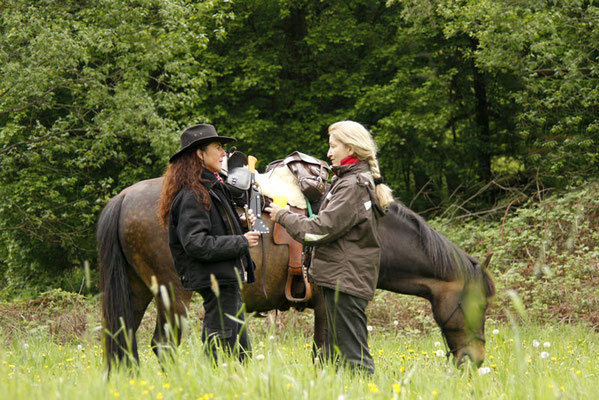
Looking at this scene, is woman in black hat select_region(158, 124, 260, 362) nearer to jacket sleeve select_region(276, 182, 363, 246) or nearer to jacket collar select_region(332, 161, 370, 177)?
jacket sleeve select_region(276, 182, 363, 246)

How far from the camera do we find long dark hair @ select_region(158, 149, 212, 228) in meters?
4.06

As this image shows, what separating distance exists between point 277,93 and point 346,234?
1500 centimetres

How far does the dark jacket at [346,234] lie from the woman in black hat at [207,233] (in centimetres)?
37

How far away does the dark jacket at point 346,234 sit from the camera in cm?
402

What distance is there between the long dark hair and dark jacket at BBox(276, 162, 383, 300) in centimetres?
53

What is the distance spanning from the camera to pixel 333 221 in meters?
4.01

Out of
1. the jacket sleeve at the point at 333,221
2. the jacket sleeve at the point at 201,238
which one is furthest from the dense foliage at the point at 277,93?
the jacket sleeve at the point at 333,221

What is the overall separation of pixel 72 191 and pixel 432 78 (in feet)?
30.9

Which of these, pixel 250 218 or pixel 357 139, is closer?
pixel 357 139

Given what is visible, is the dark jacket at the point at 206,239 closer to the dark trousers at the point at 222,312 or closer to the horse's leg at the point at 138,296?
the dark trousers at the point at 222,312

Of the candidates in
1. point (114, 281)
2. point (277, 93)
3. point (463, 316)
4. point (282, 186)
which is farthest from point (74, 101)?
point (463, 316)

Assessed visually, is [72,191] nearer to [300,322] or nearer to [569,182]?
[300,322]

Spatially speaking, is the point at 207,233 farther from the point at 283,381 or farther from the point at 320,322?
the point at 320,322

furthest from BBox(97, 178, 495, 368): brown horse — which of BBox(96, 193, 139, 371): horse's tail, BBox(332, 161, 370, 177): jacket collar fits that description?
BBox(332, 161, 370, 177): jacket collar
